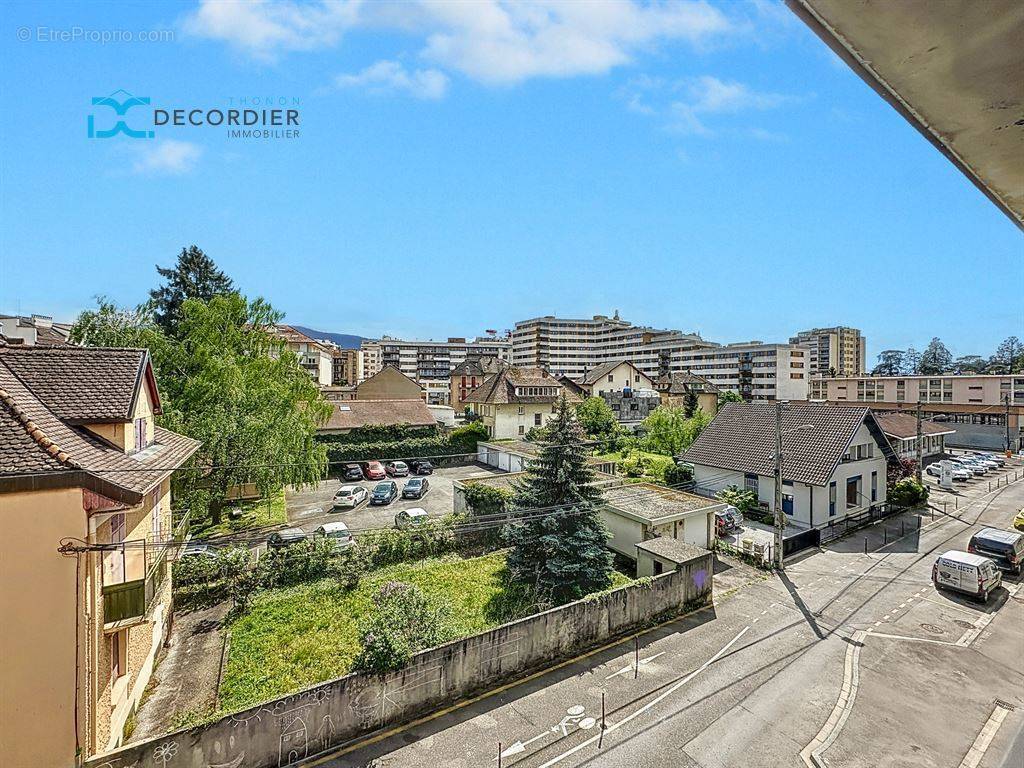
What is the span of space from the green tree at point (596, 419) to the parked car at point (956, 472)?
24130mm

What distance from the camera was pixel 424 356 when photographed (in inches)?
4144

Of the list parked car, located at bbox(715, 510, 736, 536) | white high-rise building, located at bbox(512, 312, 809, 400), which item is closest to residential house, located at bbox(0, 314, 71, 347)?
parked car, located at bbox(715, 510, 736, 536)

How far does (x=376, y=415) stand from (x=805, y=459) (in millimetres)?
30026

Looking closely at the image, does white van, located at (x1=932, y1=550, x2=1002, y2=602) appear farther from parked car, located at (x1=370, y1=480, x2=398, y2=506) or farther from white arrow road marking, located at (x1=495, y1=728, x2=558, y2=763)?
parked car, located at (x1=370, y1=480, x2=398, y2=506)

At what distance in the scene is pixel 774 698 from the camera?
11.5 meters

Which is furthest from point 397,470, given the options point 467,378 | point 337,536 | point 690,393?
point 690,393

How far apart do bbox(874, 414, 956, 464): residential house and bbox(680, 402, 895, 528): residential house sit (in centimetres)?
781

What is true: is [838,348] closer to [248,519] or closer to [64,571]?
[248,519]

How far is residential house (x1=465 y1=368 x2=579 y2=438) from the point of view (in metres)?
46.2

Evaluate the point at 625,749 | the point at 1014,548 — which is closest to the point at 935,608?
the point at 1014,548

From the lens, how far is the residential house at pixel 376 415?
127 ft

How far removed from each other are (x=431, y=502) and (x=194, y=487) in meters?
11.6

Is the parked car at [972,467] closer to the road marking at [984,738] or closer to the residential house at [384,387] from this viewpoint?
the road marking at [984,738]

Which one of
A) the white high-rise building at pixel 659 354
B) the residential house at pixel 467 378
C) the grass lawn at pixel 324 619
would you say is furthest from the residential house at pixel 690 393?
the grass lawn at pixel 324 619
